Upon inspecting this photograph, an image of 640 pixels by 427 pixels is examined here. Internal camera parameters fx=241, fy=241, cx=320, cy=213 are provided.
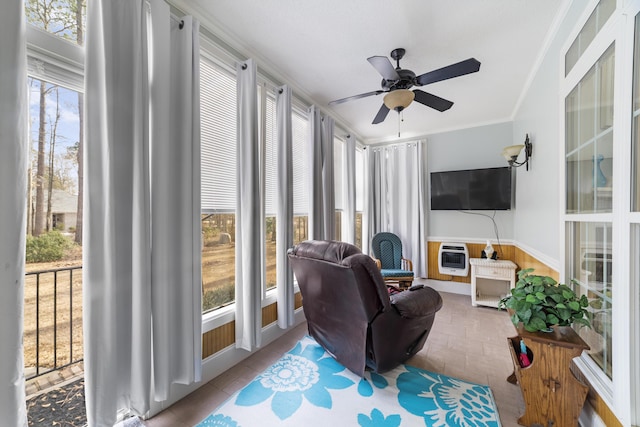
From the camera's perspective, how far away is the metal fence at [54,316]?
1.79m

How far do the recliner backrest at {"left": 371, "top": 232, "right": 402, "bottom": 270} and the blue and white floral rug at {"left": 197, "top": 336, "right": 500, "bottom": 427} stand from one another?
7.15 feet

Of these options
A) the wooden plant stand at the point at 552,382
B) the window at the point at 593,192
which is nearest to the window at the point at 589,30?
the window at the point at 593,192

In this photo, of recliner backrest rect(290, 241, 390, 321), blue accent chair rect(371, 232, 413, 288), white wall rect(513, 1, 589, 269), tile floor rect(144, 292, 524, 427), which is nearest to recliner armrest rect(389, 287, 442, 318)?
recliner backrest rect(290, 241, 390, 321)

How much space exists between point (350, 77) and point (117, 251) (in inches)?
104

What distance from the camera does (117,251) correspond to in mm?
1372

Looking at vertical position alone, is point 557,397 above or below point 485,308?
above

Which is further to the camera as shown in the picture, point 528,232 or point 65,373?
point 528,232

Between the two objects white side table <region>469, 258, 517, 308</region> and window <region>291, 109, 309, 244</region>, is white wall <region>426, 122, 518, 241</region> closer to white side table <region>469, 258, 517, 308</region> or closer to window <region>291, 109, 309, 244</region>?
A: white side table <region>469, 258, 517, 308</region>

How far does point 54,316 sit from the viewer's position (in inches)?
75.6

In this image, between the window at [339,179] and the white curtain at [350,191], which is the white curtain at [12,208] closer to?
the window at [339,179]

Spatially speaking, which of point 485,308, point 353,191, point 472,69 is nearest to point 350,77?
point 472,69

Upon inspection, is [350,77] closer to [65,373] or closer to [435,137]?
[435,137]

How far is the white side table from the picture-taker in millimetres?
3395

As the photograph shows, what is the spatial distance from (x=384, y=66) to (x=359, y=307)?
1860mm
